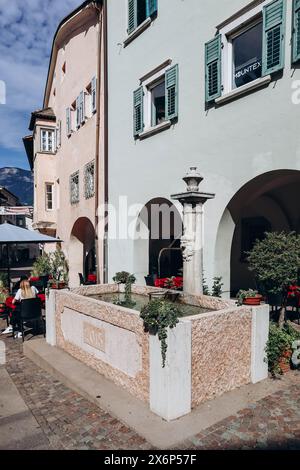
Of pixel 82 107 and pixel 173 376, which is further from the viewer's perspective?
pixel 82 107

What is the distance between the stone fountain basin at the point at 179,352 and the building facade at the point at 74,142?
25.1 ft

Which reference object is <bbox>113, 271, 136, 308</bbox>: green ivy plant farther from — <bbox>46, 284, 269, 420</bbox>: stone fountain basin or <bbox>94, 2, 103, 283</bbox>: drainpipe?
<bbox>94, 2, 103, 283</bbox>: drainpipe

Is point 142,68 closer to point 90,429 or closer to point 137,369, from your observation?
point 137,369

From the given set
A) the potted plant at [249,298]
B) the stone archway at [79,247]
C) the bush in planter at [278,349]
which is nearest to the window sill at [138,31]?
the stone archway at [79,247]

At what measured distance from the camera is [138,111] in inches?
444

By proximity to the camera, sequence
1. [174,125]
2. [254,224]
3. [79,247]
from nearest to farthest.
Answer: [174,125] → [254,224] → [79,247]

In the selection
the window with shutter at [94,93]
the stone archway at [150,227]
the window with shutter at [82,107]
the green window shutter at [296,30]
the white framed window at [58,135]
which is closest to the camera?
the green window shutter at [296,30]

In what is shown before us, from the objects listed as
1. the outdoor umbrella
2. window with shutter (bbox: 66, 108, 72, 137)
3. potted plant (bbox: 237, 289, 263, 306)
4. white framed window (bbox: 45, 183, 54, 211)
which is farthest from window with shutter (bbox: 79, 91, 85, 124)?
potted plant (bbox: 237, 289, 263, 306)

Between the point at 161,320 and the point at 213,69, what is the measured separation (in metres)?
6.47

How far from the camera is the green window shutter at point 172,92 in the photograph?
9.50 metres

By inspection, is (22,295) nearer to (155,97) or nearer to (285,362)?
(285,362)

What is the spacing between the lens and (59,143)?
19.7 m

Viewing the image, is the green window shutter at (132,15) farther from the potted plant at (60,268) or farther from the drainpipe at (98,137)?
the potted plant at (60,268)

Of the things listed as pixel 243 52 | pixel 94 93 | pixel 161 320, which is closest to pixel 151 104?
pixel 243 52
